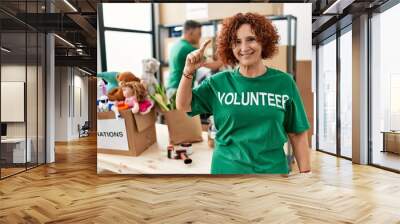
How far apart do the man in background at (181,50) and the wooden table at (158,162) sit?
1.79 ft

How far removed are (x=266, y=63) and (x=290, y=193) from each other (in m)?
1.50

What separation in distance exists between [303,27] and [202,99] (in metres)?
1.69

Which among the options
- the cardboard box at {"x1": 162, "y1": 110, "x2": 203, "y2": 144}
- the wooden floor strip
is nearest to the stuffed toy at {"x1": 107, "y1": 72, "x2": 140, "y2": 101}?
the cardboard box at {"x1": 162, "y1": 110, "x2": 203, "y2": 144}

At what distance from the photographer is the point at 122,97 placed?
4.82 m

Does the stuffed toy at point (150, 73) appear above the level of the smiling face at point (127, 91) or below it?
above

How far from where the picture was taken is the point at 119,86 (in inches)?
189

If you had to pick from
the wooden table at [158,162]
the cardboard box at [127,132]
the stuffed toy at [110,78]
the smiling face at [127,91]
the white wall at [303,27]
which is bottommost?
the wooden table at [158,162]

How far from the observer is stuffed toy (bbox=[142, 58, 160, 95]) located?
4677 mm

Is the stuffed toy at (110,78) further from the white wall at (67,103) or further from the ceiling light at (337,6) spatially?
the white wall at (67,103)

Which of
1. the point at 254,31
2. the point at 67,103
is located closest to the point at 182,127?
the point at 254,31

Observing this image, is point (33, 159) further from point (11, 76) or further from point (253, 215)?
point (253, 215)

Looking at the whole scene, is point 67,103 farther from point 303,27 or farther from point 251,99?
point 251,99

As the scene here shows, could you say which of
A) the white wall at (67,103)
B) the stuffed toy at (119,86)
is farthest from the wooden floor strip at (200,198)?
the white wall at (67,103)

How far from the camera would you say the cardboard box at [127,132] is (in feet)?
15.6
